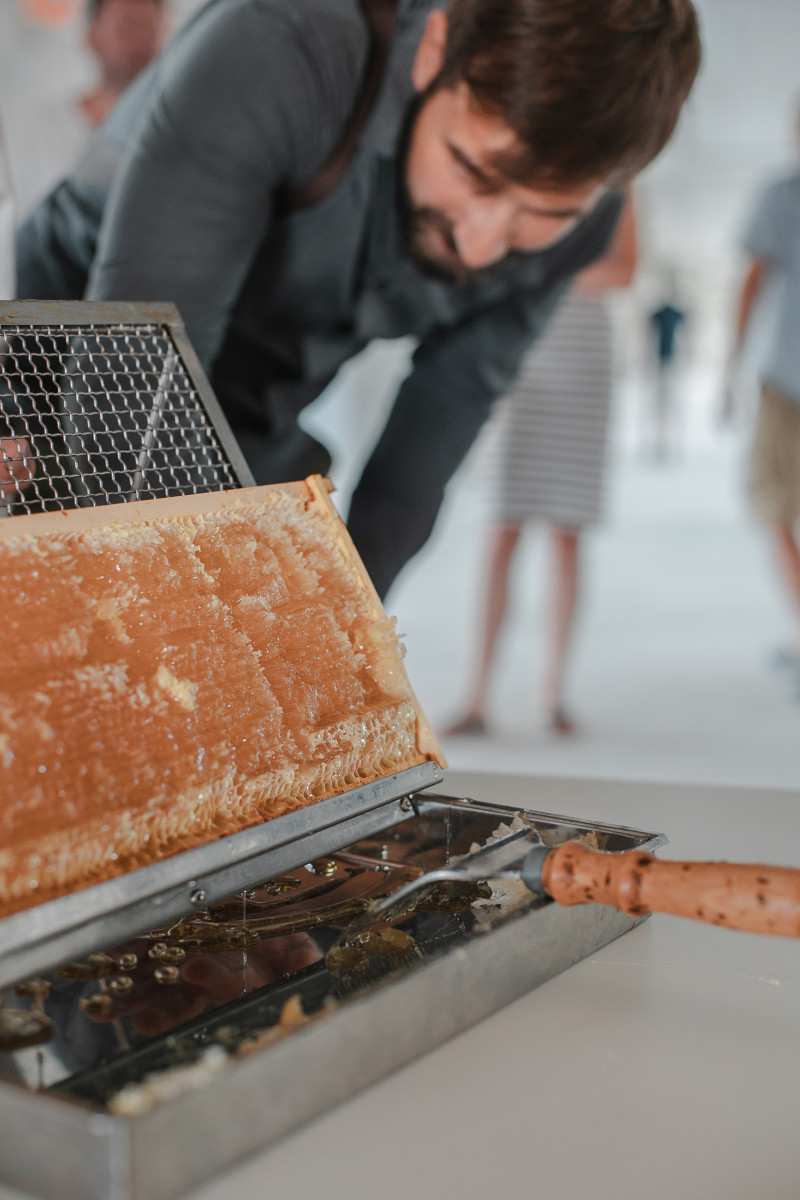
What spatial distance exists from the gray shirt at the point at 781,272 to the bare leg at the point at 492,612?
86 centimetres

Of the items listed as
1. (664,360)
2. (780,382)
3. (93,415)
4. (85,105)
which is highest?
(664,360)

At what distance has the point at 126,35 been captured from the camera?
2371 millimetres

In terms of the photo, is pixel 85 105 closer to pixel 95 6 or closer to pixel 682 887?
Answer: pixel 95 6

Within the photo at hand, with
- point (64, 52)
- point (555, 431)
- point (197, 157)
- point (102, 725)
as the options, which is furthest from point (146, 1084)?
point (64, 52)

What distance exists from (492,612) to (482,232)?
5.49 feet

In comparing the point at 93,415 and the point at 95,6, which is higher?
the point at 95,6

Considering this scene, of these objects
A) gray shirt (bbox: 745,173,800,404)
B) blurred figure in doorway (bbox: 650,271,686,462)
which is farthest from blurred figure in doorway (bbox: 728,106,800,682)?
blurred figure in doorway (bbox: 650,271,686,462)

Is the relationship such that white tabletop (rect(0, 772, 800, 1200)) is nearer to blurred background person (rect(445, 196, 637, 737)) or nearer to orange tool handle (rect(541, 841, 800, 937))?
orange tool handle (rect(541, 841, 800, 937))

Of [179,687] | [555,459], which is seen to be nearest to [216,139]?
[179,687]

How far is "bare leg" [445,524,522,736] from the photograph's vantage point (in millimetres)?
2510

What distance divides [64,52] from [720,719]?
3207 millimetres

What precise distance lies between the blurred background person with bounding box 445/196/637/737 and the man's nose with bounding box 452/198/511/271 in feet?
5.15

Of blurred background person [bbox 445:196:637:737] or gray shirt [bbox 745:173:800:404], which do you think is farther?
gray shirt [bbox 745:173:800:404]

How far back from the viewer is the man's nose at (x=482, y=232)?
0.91 m
